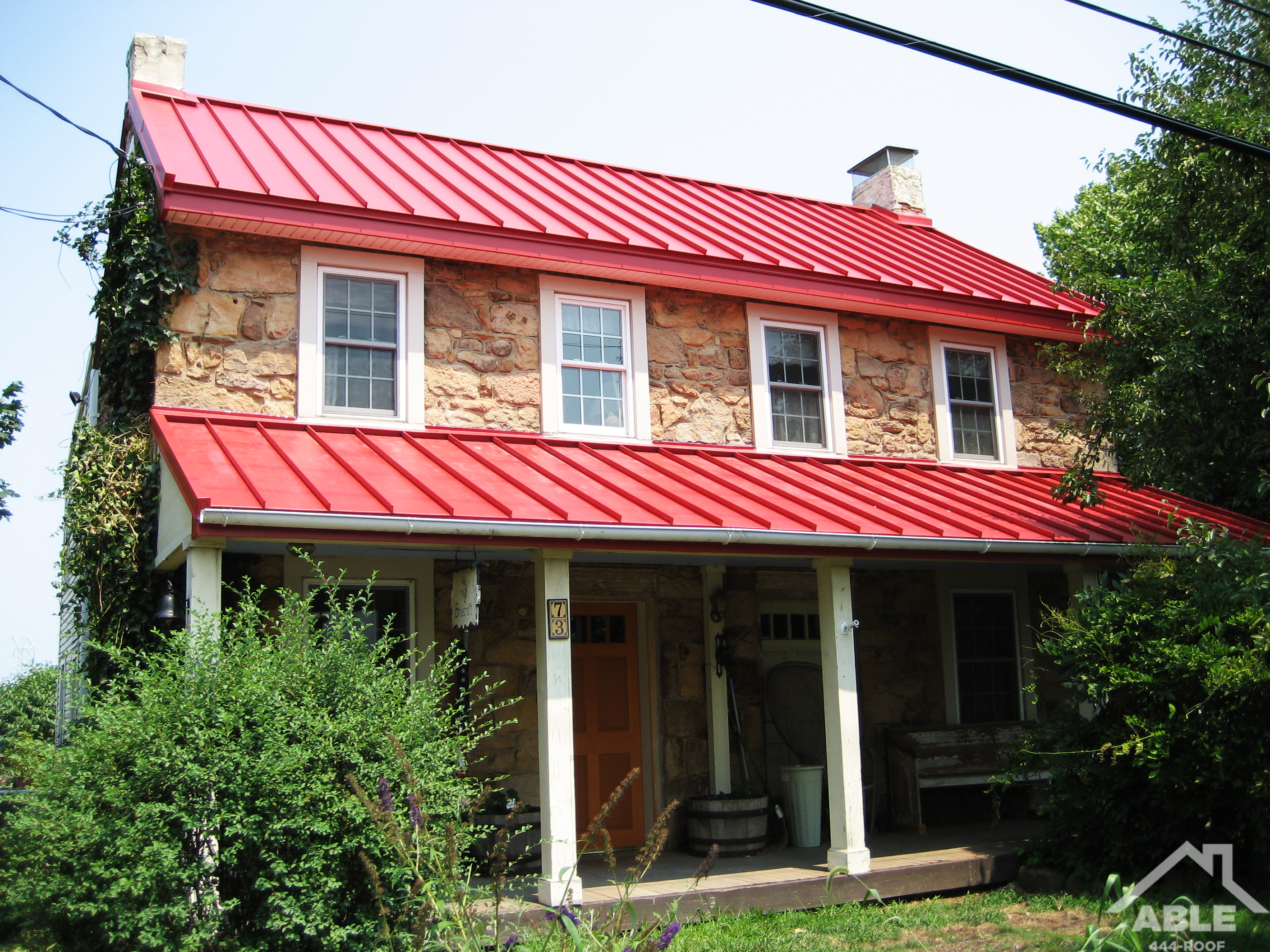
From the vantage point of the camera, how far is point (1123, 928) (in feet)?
20.6

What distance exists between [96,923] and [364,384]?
4848mm

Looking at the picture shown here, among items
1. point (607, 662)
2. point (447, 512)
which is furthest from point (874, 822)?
point (447, 512)

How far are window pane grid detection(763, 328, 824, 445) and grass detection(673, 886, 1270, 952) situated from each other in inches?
176

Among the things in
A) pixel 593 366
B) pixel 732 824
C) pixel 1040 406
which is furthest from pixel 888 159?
pixel 732 824

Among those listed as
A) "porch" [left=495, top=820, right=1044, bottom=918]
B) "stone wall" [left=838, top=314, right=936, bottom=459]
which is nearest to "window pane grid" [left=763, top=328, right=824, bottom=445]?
"stone wall" [left=838, top=314, right=936, bottom=459]

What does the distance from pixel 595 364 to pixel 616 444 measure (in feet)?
2.65

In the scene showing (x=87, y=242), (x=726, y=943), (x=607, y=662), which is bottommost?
(x=726, y=943)

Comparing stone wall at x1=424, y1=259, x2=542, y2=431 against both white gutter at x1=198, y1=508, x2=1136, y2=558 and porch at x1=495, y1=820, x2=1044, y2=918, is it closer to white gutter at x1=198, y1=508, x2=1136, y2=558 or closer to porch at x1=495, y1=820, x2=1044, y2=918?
white gutter at x1=198, y1=508, x2=1136, y2=558

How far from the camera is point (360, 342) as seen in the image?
919 centimetres

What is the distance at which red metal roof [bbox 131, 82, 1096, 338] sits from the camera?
351 inches

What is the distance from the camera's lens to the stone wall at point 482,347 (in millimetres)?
9438

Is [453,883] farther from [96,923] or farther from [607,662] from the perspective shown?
[607,662]

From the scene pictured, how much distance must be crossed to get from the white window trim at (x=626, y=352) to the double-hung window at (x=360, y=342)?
4.24 feet

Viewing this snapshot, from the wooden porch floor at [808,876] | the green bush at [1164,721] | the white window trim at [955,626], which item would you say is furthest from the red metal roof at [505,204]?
the wooden porch floor at [808,876]
